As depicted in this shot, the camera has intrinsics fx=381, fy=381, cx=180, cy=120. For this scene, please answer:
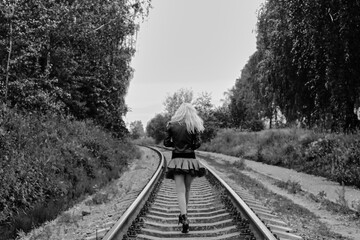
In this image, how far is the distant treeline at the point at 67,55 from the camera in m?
12.1

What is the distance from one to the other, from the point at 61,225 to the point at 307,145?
46.6 ft

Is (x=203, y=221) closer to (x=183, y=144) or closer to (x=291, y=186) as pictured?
(x=183, y=144)

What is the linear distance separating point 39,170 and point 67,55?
8841 mm

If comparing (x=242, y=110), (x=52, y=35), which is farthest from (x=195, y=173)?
A: (x=242, y=110)

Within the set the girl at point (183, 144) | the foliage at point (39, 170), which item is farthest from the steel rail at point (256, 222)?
the foliage at point (39, 170)

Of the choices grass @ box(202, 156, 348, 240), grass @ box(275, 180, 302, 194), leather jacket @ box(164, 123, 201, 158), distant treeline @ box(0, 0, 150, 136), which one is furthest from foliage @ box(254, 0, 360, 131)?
leather jacket @ box(164, 123, 201, 158)

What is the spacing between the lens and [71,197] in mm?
9555

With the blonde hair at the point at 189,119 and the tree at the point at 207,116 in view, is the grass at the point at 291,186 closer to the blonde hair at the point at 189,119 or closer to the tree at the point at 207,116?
the blonde hair at the point at 189,119

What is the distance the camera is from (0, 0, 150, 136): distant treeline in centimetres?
1212

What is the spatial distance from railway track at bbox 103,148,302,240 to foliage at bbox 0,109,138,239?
204 cm

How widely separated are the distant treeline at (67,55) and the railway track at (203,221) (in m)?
5.81

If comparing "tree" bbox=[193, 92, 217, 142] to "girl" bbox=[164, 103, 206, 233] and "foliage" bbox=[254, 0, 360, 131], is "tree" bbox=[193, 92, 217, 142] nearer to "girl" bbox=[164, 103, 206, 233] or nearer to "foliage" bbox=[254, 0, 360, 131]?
"foliage" bbox=[254, 0, 360, 131]

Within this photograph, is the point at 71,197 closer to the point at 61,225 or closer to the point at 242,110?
the point at 61,225

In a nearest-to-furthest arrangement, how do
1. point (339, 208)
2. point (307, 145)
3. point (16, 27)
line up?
point (339, 208) → point (16, 27) → point (307, 145)
